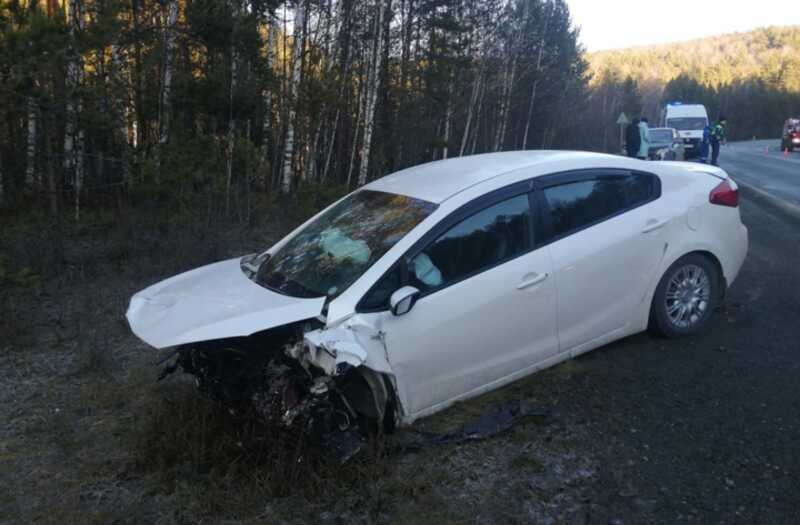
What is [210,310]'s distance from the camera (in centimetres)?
372

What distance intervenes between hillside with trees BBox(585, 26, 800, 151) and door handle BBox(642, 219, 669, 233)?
180 ft

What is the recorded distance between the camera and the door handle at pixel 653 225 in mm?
4758

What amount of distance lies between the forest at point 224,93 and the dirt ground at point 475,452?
2.93 meters

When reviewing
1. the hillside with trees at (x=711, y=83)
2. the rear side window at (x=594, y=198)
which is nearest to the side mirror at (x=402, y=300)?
the rear side window at (x=594, y=198)

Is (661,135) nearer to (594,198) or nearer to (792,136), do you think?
(792,136)

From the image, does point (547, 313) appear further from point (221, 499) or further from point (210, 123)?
point (210, 123)

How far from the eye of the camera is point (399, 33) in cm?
2558

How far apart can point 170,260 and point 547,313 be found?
5969 millimetres

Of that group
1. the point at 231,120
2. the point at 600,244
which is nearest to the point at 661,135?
the point at 231,120

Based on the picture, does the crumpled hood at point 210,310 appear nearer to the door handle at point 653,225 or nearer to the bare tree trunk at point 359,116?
the door handle at point 653,225

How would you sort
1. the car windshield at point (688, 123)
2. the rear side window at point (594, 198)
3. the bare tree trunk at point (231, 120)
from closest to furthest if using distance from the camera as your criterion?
the rear side window at point (594, 198), the bare tree trunk at point (231, 120), the car windshield at point (688, 123)

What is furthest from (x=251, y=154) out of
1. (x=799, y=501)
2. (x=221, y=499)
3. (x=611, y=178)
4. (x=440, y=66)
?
(x=440, y=66)

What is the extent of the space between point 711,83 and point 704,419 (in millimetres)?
147097

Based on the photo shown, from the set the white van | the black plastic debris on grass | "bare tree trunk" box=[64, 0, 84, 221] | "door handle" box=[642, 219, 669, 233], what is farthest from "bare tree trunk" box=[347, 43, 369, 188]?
the white van
